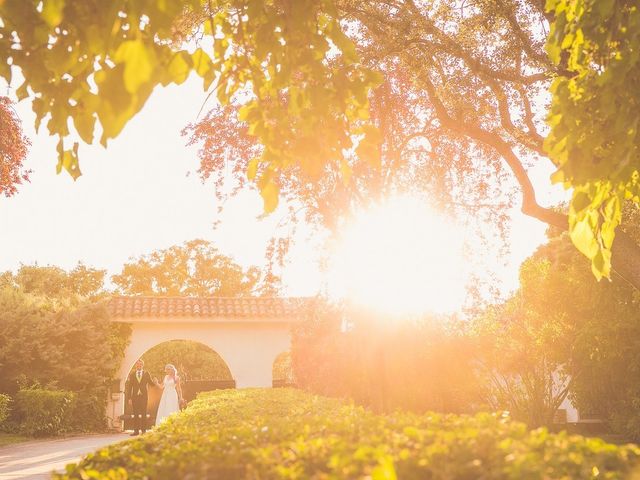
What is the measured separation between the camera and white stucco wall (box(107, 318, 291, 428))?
25.2 metres

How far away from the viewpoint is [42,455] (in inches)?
585

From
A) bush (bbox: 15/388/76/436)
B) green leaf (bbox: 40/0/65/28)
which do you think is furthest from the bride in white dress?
green leaf (bbox: 40/0/65/28)

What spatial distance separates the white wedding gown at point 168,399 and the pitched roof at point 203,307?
12.2 feet

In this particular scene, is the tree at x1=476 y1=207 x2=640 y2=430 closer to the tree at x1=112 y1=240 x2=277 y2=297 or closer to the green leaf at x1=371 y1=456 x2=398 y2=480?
the green leaf at x1=371 y1=456 x2=398 y2=480

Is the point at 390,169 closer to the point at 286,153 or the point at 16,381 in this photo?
the point at 286,153

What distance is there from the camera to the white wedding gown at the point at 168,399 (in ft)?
71.5

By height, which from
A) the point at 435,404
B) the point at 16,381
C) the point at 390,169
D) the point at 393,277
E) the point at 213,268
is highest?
the point at 213,268

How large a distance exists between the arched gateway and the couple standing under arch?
3347 millimetres

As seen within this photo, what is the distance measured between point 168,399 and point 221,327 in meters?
4.80

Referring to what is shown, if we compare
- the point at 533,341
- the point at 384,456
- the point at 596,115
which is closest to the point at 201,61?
the point at 384,456

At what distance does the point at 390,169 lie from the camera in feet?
50.6

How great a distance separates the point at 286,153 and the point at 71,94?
1.49 m

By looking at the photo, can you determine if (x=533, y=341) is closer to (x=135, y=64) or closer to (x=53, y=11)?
(x=53, y=11)

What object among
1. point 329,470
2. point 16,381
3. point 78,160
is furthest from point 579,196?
point 16,381
